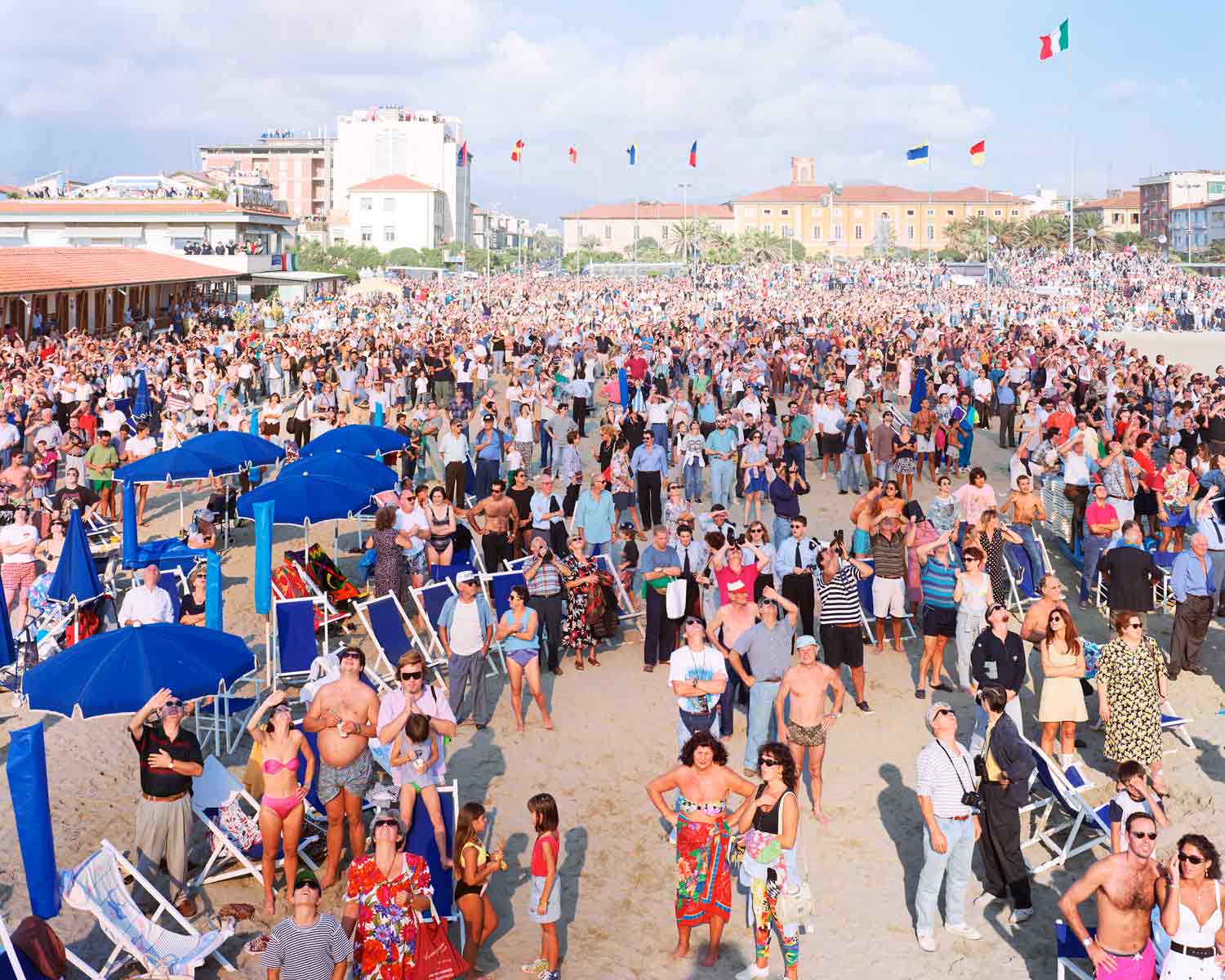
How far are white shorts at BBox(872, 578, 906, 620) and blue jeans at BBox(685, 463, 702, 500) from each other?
5397mm

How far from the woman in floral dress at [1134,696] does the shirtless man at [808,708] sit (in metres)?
1.77

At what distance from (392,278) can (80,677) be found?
67891 mm

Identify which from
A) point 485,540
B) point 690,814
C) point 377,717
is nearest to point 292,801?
point 377,717

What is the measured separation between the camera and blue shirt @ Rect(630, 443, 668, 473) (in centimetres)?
1413

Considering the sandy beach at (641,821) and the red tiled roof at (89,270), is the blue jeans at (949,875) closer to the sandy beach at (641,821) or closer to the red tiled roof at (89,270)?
the sandy beach at (641,821)

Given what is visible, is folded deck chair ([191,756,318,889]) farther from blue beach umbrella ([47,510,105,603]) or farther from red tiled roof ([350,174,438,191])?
red tiled roof ([350,174,438,191])

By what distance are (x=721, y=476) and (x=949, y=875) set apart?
330 inches

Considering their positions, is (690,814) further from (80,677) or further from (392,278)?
(392,278)

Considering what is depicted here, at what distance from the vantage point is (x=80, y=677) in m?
6.71

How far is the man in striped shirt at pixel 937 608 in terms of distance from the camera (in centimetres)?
920

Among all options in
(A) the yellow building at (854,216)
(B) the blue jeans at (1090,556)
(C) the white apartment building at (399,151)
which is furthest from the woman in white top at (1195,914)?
(A) the yellow building at (854,216)

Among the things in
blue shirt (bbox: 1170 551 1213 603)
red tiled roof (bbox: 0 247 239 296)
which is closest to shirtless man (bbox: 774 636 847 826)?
blue shirt (bbox: 1170 551 1213 603)

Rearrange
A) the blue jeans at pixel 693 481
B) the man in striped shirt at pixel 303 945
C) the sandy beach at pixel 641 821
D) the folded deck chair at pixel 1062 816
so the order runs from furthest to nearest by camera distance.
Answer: the blue jeans at pixel 693 481 → the folded deck chair at pixel 1062 816 → the sandy beach at pixel 641 821 → the man in striped shirt at pixel 303 945

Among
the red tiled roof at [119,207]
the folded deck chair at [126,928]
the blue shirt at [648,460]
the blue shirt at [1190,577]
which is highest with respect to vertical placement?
the red tiled roof at [119,207]
